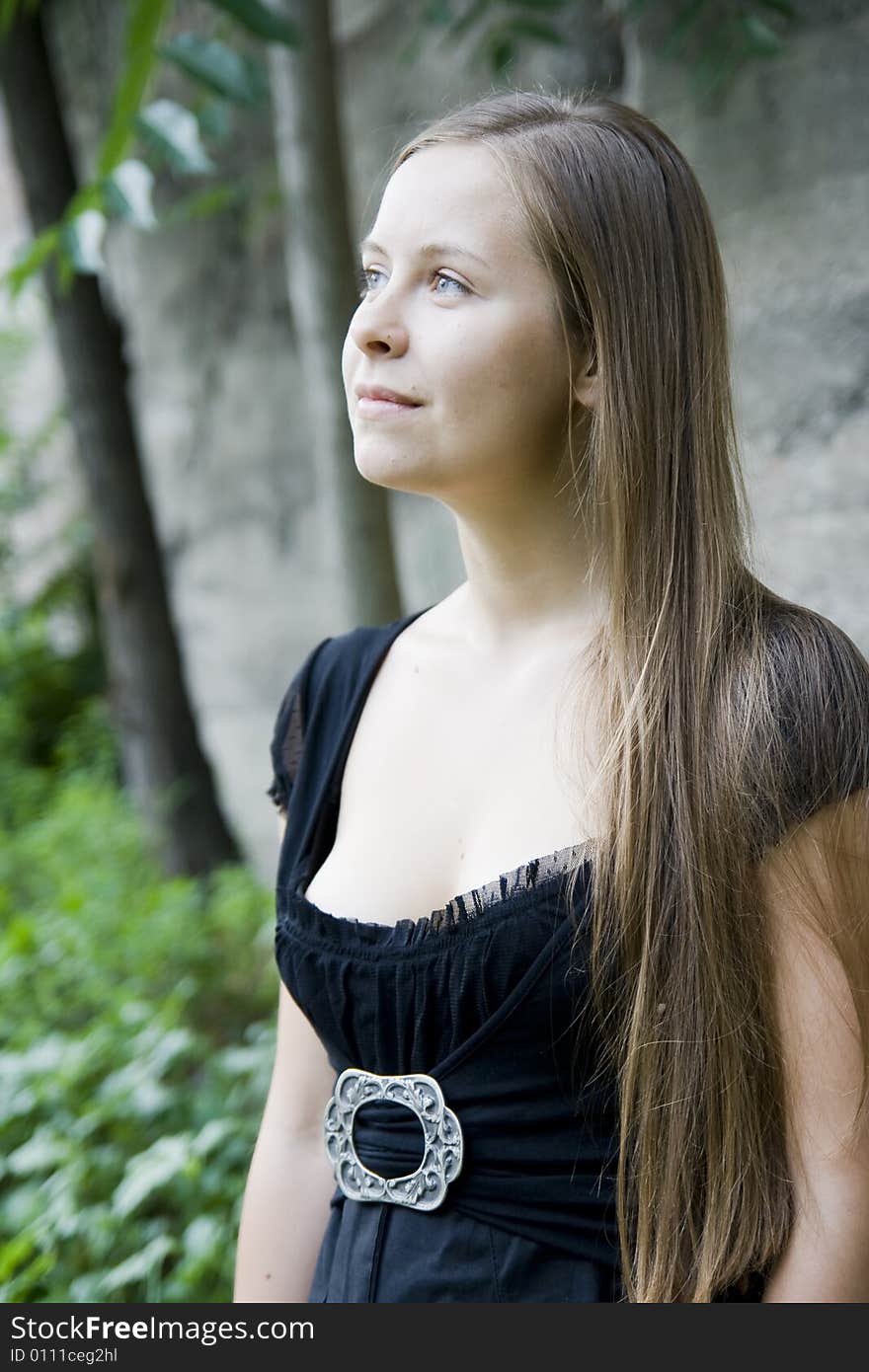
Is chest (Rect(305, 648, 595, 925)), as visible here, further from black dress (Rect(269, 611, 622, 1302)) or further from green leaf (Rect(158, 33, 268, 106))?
green leaf (Rect(158, 33, 268, 106))

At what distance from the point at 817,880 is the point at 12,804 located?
4.46 m

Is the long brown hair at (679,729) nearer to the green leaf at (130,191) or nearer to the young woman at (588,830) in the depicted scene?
the young woman at (588,830)

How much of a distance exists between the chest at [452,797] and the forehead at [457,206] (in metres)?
0.42

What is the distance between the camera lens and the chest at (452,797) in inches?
47.6

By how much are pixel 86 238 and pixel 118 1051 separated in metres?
1.61

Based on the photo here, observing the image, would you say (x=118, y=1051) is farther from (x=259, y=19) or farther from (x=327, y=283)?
(x=259, y=19)

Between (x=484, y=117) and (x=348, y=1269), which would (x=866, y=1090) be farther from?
(x=484, y=117)

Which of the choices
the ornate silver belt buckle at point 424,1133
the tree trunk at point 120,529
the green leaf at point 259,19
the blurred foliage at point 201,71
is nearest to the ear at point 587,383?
the ornate silver belt buckle at point 424,1133

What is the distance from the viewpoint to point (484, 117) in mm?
1274

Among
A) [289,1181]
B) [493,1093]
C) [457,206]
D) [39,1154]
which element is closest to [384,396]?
[457,206]

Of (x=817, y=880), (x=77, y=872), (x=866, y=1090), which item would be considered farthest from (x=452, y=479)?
(x=77, y=872)

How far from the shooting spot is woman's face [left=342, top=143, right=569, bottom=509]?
1192 millimetres

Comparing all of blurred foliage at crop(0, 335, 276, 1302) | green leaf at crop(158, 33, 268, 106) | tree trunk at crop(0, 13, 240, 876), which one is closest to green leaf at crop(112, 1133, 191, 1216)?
blurred foliage at crop(0, 335, 276, 1302)

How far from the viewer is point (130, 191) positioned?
2.11 metres
